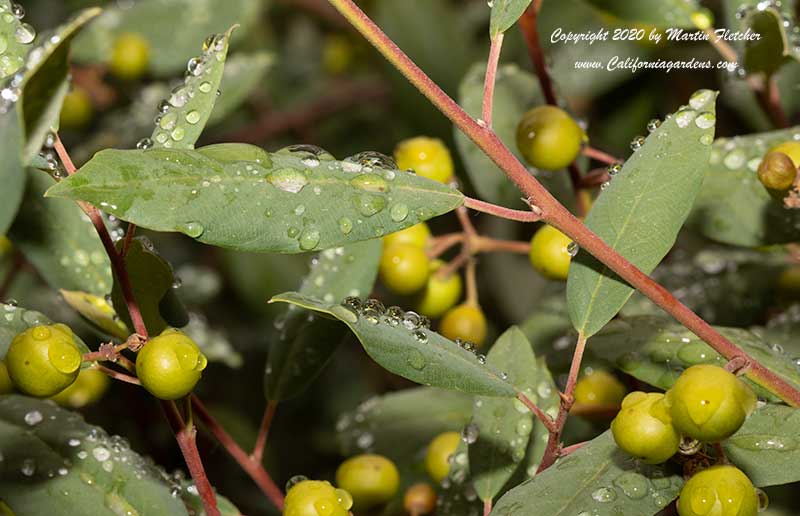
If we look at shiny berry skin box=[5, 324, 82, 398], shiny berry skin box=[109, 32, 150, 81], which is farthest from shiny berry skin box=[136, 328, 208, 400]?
shiny berry skin box=[109, 32, 150, 81]

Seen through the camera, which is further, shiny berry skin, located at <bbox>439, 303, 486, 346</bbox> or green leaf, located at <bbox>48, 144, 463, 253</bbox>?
shiny berry skin, located at <bbox>439, 303, 486, 346</bbox>

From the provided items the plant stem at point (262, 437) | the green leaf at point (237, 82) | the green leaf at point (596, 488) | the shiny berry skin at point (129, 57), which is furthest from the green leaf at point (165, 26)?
the green leaf at point (596, 488)

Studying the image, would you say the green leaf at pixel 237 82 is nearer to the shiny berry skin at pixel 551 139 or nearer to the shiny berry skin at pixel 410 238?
the shiny berry skin at pixel 410 238

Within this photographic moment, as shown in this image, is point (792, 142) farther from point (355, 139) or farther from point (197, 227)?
point (355, 139)

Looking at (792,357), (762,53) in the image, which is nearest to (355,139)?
(762,53)

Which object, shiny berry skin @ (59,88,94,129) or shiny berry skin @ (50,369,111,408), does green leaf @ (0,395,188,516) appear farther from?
shiny berry skin @ (59,88,94,129)
